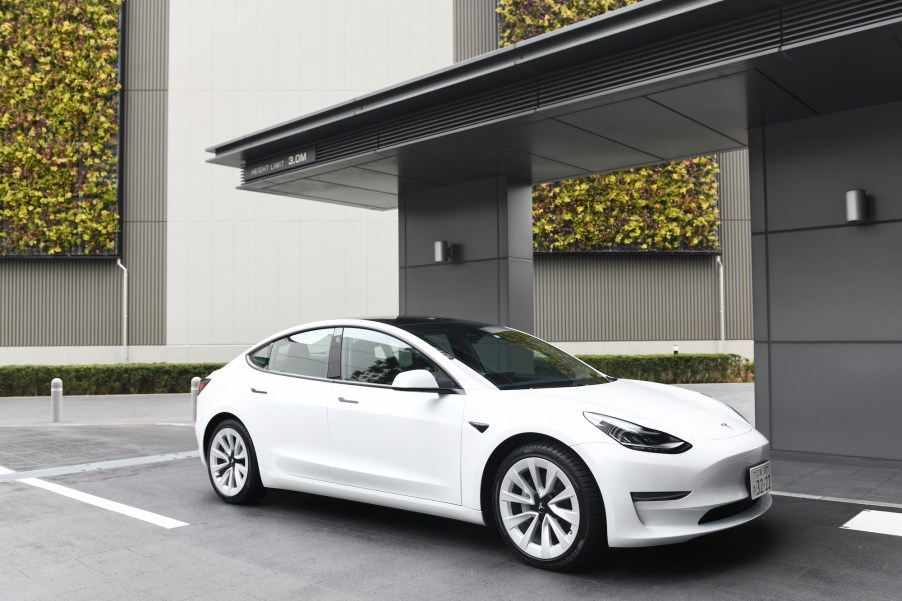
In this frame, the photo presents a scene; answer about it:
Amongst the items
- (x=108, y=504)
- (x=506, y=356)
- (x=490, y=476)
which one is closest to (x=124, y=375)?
(x=108, y=504)

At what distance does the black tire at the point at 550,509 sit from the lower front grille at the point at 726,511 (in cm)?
59

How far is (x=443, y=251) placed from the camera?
453 inches

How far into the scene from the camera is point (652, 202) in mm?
21719

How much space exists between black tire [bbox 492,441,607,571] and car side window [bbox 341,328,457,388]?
0.95m

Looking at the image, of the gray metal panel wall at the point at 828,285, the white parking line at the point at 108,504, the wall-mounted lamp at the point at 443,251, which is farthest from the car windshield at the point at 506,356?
the wall-mounted lamp at the point at 443,251

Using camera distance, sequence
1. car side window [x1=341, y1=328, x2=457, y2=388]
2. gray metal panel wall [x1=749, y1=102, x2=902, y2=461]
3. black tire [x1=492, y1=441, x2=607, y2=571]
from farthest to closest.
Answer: gray metal panel wall [x1=749, y1=102, x2=902, y2=461]
car side window [x1=341, y1=328, x2=457, y2=388]
black tire [x1=492, y1=441, x2=607, y2=571]

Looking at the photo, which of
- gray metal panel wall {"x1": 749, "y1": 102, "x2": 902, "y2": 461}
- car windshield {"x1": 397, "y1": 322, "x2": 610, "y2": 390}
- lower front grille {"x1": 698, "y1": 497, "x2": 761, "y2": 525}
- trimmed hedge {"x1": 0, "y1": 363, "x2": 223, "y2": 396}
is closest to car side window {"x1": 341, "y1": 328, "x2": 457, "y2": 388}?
car windshield {"x1": 397, "y1": 322, "x2": 610, "y2": 390}

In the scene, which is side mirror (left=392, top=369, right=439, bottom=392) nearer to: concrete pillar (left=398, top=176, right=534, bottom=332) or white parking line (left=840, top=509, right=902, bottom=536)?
white parking line (left=840, top=509, right=902, bottom=536)

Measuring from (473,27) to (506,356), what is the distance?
59.5 feet

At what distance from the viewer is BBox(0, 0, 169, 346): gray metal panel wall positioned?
2120 centimetres

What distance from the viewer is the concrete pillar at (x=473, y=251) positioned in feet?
35.8

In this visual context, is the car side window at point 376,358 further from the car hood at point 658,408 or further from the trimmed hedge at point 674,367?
the trimmed hedge at point 674,367

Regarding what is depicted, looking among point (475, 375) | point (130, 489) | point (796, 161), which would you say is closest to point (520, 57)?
point (796, 161)

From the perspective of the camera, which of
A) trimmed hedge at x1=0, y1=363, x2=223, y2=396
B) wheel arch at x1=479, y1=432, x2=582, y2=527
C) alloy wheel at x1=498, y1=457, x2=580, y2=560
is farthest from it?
trimmed hedge at x1=0, y1=363, x2=223, y2=396
